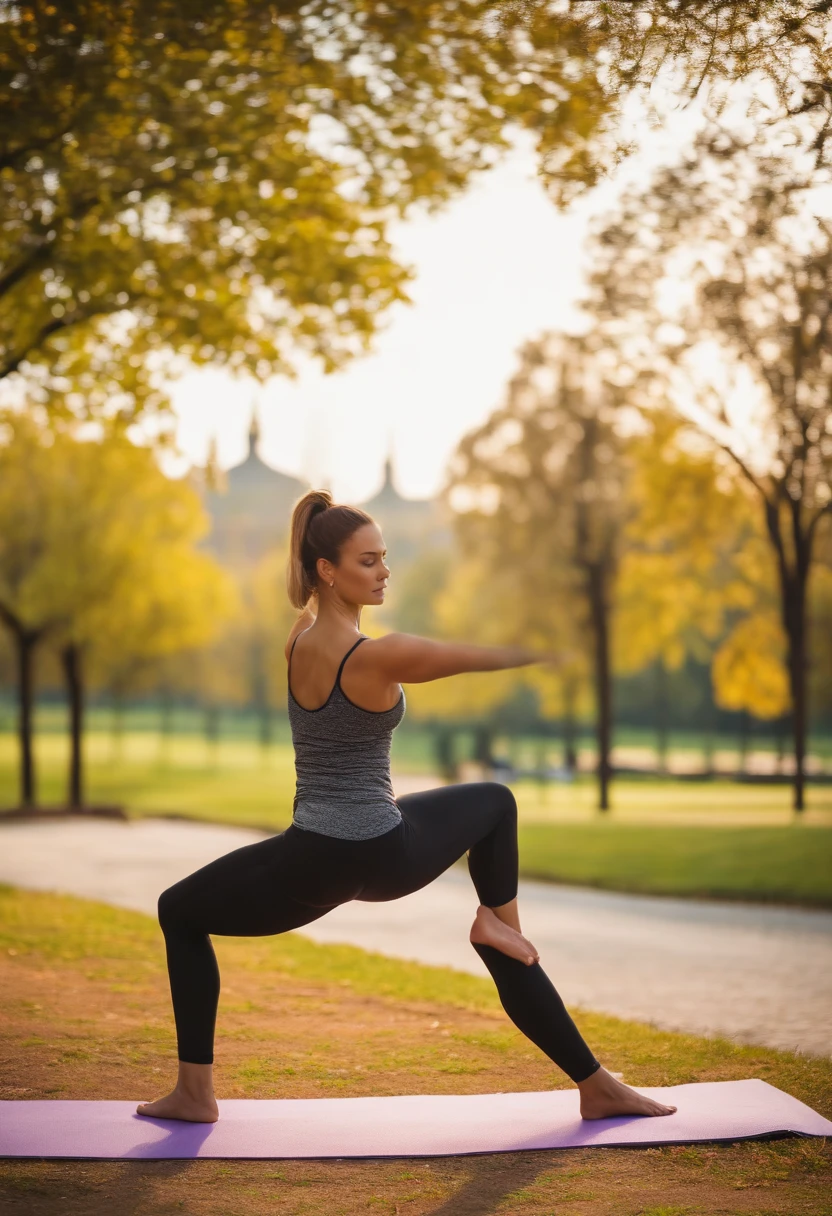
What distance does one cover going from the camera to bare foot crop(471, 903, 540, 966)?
14.7ft

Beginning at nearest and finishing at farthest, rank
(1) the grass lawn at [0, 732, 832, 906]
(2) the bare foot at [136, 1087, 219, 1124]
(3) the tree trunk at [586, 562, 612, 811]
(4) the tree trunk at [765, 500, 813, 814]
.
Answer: (2) the bare foot at [136, 1087, 219, 1124] → (1) the grass lawn at [0, 732, 832, 906] → (4) the tree trunk at [765, 500, 813, 814] → (3) the tree trunk at [586, 562, 612, 811]

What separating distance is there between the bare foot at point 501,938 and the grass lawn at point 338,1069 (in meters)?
0.66

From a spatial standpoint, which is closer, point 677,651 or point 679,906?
point 679,906

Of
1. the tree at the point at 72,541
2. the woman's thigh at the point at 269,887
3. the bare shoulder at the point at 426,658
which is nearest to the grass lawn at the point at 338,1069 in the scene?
the woman's thigh at the point at 269,887

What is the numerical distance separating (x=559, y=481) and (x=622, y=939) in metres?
18.8

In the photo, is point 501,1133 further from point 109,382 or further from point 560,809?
point 560,809

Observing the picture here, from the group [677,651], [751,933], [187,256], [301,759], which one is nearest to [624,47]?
[301,759]

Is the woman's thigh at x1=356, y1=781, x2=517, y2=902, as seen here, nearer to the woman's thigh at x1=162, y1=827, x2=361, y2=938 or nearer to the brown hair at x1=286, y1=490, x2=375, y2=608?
the woman's thigh at x1=162, y1=827, x2=361, y2=938

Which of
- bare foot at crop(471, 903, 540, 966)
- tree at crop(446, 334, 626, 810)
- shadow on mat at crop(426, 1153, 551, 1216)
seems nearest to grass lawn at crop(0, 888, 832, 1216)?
shadow on mat at crop(426, 1153, 551, 1216)

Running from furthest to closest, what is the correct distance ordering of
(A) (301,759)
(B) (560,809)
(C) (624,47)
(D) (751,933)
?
(B) (560,809), (D) (751,933), (C) (624,47), (A) (301,759)

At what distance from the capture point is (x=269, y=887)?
14.3 ft

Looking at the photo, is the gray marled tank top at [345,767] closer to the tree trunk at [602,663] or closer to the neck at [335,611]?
the neck at [335,611]

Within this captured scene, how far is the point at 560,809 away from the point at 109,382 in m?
17.5

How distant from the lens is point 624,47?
6094 millimetres
